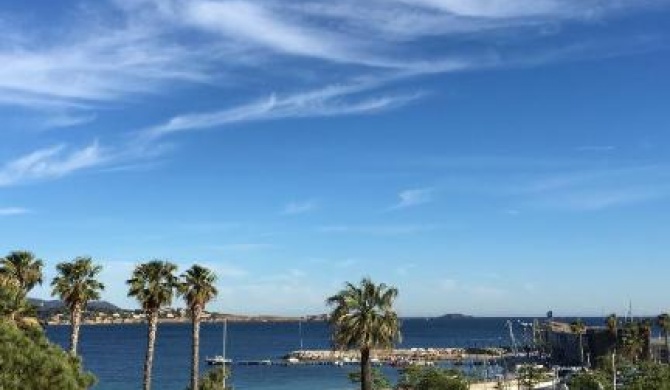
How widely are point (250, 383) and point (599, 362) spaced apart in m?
72.3

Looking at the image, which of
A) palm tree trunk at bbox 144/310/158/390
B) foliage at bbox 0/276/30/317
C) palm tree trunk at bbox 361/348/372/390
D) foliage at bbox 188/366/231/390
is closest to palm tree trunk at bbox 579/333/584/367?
foliage at bbox 188/366/231/390

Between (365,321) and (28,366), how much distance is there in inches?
1036

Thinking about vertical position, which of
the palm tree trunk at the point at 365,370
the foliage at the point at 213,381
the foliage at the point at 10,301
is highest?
the foliage at the point at 10,301

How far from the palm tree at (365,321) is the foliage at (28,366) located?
77.5 ft

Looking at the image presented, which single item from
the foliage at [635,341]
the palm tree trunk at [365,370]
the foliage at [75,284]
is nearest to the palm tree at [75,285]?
the foliage at [75,284]

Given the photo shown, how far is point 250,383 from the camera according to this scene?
6806 inches

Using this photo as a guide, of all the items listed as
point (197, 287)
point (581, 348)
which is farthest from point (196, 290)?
point (581, 348)

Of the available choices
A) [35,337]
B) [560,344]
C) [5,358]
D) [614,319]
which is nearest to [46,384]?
[5,358]

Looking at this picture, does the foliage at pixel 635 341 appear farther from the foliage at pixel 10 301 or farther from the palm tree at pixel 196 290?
the foliage at pixel 10 301

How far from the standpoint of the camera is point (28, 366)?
28859 millimetres

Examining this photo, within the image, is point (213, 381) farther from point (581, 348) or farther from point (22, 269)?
point (581, 348)

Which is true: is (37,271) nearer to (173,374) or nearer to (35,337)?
(35,337)

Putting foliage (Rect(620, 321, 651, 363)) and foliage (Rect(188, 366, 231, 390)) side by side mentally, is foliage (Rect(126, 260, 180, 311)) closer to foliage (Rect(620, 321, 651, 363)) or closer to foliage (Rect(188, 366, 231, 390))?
foliage (Rect(188, 366, 231, 390))

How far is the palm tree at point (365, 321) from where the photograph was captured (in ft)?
170
